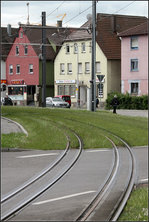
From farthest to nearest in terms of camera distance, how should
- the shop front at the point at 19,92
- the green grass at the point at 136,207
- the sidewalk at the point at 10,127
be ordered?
the sidewalk at the point at 10,127, the shop front at the point at 19,92, the green grass at the point at 136,207

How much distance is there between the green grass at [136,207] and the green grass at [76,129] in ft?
26.0

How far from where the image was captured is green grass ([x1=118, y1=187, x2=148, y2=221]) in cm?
956

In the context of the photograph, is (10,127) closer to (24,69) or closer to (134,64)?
(24,69)

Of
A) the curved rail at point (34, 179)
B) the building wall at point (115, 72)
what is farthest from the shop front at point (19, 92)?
the building wall at point (115, 72)

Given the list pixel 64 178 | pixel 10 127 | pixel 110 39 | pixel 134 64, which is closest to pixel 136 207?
pixel 134 64

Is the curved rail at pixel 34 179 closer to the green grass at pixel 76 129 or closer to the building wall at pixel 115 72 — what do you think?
the green grass at pixel 76 129

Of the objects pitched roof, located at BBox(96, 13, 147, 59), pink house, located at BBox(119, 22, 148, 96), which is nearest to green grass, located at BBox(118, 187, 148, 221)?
pink house, located at BBox(119, 22, 148, 96)

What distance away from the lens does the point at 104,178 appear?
14203mm

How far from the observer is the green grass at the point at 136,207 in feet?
31.4

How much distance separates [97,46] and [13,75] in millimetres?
3824

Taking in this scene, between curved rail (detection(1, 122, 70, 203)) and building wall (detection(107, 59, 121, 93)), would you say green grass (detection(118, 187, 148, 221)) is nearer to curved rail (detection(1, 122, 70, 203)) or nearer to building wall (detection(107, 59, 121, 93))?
curved rail (detection(1, 122, 70, 203))

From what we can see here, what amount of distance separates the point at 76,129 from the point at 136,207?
14034 millimetres

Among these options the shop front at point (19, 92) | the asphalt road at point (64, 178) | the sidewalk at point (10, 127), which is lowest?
the asphalt road at point (64, 178)

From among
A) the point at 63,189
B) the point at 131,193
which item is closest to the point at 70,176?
the point at 63,189
